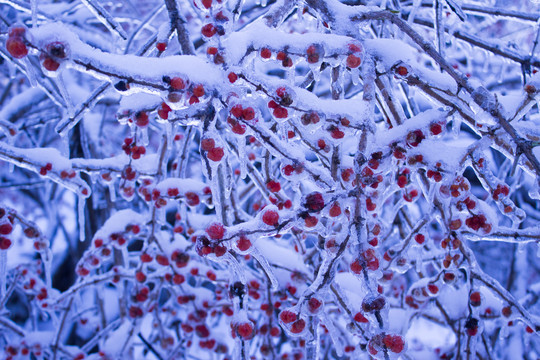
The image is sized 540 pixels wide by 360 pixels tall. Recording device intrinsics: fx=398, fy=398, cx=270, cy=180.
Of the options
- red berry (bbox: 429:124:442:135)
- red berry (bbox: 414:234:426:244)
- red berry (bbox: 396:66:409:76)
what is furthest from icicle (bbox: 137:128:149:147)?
red berry (bbox: 414:234:426:244)

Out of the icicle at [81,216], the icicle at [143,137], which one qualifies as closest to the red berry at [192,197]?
the icicle at [143,137]

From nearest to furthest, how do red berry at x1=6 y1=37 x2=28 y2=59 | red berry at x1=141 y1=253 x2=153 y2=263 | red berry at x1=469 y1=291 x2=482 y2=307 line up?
red berry at x1=6 y1=37 x2=28 y2=59
red berry at x1=469 y1=291 x2=482 y2=307
red berry at x1=141 y1=253 x2=153 y2=263

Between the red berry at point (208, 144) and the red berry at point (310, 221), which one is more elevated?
the red berry at point (208, 144)

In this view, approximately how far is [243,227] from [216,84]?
0.47 metres

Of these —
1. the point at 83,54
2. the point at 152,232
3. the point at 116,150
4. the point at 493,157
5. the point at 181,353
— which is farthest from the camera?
the point at 116,150

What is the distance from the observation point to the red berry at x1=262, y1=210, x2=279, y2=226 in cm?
129

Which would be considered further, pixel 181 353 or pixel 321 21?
pixel 181 353

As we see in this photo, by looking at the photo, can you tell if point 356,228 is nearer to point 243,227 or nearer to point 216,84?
point 243,227

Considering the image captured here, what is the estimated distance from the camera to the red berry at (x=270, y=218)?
1289mm

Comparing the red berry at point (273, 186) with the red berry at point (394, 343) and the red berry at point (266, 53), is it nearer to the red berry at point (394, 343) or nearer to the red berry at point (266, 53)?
the red berry at point (266, 53)

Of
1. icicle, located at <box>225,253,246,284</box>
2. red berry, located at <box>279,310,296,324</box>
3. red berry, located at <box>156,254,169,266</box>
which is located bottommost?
red berry, located at <box>156,254,169,266</box>

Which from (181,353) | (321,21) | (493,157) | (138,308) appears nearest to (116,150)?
(181,353)

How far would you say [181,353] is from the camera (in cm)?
388

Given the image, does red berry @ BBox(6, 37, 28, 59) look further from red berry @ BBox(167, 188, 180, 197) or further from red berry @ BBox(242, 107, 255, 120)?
red berry @ BBox(167, 188, 180, 197)
